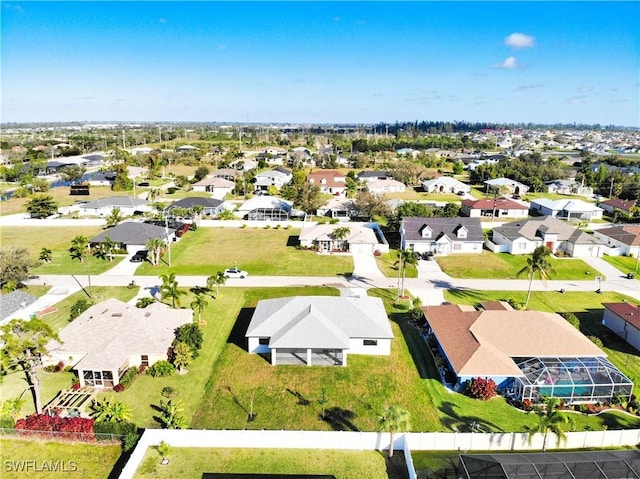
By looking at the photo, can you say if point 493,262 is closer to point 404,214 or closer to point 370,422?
point 404,214

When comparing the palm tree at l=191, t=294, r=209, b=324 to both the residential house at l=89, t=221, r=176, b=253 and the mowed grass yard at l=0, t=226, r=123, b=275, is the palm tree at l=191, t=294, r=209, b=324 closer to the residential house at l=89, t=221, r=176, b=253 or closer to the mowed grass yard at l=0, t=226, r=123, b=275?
the mowed grass yard at l=0, t=226, r=123, b=275

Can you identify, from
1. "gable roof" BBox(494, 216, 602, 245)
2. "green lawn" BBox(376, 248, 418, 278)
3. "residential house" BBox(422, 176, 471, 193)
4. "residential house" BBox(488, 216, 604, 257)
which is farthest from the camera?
"residential house" BBox(422, 176, 471, 193)

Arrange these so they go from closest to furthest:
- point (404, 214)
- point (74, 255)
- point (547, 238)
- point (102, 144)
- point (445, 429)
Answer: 1. point (445, 429)
2. point (74, 255)
3. point (547, 238)
4. point (404, 214)
5. point (102, 144)

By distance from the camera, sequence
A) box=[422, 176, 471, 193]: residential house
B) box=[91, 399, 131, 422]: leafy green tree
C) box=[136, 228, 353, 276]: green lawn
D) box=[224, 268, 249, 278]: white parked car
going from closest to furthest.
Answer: box=[91, 399, 131, 422]: leafy green tree, box=[224, 268, 249, 278]: white parked car, box=[136, 228, 353, 276]: green lawn, box=[422, 176, 471, 193]: residential house

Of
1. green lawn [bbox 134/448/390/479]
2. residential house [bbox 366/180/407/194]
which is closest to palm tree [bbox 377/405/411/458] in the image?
green lawn [bbox 134/448/390/479]

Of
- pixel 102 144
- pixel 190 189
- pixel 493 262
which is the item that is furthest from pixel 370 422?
pixel 102 144
